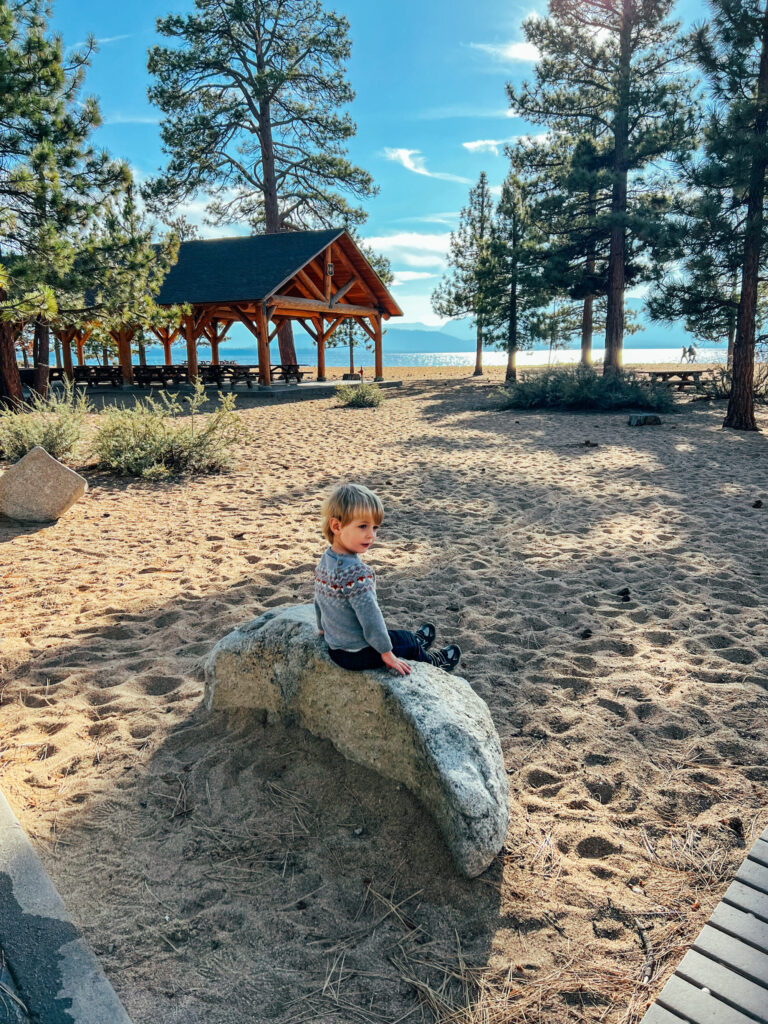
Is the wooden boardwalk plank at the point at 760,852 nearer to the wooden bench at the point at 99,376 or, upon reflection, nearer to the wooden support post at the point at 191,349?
the wooden support post at the point at 191,349

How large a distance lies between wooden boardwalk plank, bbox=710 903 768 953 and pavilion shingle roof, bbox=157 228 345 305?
19238 mm

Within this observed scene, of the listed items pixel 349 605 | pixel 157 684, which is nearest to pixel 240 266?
pixel 157 684

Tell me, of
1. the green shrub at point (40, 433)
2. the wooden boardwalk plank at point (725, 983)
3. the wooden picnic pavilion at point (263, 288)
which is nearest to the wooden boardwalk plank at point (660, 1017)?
the wooden boardwalk plank at point (725, 983)

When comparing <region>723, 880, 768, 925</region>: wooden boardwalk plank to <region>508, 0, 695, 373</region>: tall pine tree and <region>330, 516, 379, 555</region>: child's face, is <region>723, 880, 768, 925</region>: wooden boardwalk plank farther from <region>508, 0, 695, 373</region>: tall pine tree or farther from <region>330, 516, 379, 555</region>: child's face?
<region>508, 0, 695, 373</region>: tall pine tree

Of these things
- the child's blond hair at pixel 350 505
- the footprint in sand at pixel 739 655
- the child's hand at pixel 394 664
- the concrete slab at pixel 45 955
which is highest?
the child's blond hair at pixel 350 505

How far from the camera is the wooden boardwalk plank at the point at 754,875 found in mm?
1911

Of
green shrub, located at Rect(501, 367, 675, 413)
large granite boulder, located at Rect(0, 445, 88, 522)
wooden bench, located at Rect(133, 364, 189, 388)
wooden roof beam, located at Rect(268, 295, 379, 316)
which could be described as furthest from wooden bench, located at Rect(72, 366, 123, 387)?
large granite boulder, located at Rect(0, 445, 88, 522)

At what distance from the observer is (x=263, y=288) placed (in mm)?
19422

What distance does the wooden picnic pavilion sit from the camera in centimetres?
1984

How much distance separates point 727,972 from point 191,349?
20.9 m

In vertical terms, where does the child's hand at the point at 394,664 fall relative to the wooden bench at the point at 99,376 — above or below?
below

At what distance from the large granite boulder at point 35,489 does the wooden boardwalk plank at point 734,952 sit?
626 cm

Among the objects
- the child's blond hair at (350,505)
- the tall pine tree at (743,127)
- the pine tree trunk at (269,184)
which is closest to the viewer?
the child's blond hair at (350,505)

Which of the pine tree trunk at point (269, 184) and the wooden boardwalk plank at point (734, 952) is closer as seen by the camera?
the wooden boardwalk plank at point (734, 952)
